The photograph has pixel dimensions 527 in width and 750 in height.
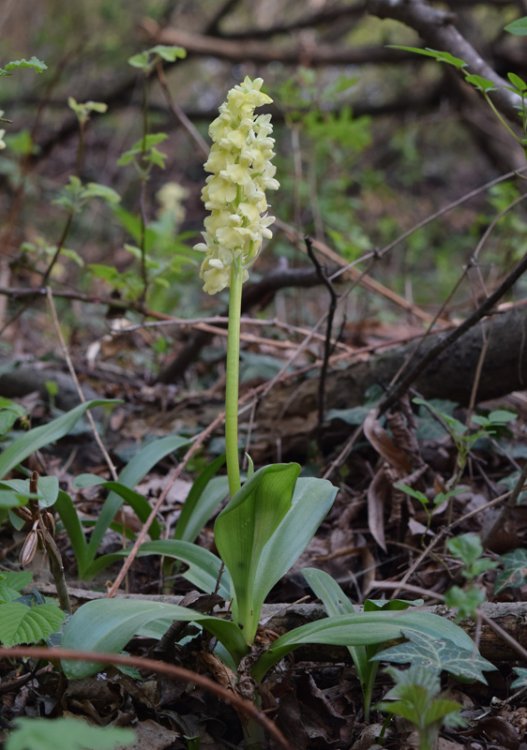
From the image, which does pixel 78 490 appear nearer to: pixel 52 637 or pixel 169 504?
pixel 169 504

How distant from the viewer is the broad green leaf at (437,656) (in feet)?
4.45

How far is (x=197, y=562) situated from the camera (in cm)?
182

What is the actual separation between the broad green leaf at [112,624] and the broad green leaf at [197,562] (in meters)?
0.22

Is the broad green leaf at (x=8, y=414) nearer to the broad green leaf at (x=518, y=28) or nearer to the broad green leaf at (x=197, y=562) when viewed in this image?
the broad green leaf at (x=197, y=562)

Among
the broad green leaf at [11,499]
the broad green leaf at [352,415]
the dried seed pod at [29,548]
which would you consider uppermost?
the broad green leaf at [11,499]

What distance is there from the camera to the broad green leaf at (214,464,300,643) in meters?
1.45

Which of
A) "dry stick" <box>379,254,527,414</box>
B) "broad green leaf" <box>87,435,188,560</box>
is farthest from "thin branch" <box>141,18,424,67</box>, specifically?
"broad green leaf" <box>87,435,188,560</box>

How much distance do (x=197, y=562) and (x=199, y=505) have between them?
1.14ft

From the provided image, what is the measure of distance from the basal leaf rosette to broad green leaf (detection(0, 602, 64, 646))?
0.74 metres

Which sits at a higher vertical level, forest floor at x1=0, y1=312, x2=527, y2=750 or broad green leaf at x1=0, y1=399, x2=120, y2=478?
Result: broad green leaf at x1=0, y1=399, x2=120, y2=478

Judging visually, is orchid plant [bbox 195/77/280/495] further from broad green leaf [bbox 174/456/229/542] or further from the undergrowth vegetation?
broad green leaf [bbox 174/456/229/542]

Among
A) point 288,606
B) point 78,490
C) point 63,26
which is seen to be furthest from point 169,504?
point 63,26

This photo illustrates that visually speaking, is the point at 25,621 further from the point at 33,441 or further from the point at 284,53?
the point at 284,53

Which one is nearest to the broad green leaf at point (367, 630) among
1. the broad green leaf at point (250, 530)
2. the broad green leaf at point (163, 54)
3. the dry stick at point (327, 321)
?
the broad green leaf at point (250, 530)
